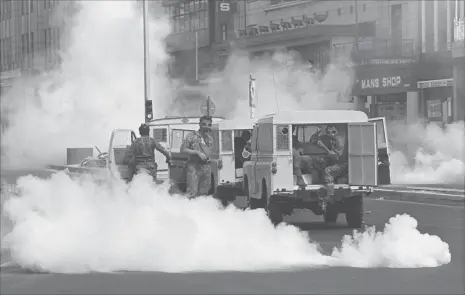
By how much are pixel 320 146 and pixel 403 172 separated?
1396cm

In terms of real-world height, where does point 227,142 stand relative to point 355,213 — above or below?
above

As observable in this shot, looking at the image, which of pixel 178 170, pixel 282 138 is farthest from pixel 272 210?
pixel 178 170

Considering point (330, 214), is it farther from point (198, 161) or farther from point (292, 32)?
point (292, 32)

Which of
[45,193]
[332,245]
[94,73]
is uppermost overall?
[94,73]

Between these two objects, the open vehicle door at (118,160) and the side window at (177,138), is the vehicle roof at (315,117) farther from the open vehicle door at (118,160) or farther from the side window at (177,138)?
the open vehicle door at (118,160)

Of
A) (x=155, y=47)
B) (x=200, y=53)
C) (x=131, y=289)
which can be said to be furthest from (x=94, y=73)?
(x=131, y=289)

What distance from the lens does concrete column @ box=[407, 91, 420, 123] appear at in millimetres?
26312

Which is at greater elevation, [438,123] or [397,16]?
Result: [397,16]

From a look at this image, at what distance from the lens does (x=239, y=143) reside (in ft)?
56.3

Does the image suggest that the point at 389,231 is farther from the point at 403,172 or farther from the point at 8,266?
the point at 403,172

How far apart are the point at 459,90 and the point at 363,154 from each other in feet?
27.7

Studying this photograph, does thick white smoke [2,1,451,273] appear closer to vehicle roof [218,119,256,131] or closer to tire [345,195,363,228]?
tire [345,195,363,228]

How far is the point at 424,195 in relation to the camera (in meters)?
20.8

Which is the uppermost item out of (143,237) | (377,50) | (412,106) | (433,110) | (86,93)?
(377,50)
